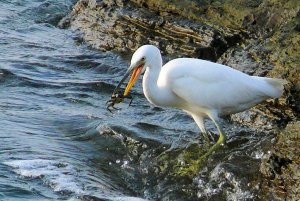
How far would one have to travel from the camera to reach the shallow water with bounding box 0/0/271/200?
707 centimetres

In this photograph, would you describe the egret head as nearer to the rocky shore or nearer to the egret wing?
the egret wing

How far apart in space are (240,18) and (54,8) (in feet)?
15.7

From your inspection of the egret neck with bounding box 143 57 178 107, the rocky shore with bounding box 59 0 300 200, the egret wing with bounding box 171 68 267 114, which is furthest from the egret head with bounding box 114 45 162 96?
the rocky shore with bounding box 59 0 300 200

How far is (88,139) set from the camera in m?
8.56

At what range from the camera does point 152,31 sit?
11.3 metres

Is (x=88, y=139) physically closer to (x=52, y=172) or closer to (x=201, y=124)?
(x=201, y=124)

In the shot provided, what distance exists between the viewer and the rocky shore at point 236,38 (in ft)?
21.8

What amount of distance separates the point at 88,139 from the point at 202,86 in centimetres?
145

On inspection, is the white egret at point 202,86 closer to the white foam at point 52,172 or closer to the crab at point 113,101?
the white foam at point 52,172

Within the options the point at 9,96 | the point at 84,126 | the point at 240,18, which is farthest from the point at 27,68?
the point at 240,18

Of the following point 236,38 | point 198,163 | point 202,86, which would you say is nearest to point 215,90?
point 202,86

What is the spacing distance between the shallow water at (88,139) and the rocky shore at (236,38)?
31 centimetres

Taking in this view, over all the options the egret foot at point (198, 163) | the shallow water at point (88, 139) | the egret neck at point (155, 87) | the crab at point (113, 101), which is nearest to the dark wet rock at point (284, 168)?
the shallow water at point (88, 139)

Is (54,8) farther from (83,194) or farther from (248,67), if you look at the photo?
(83,194)
